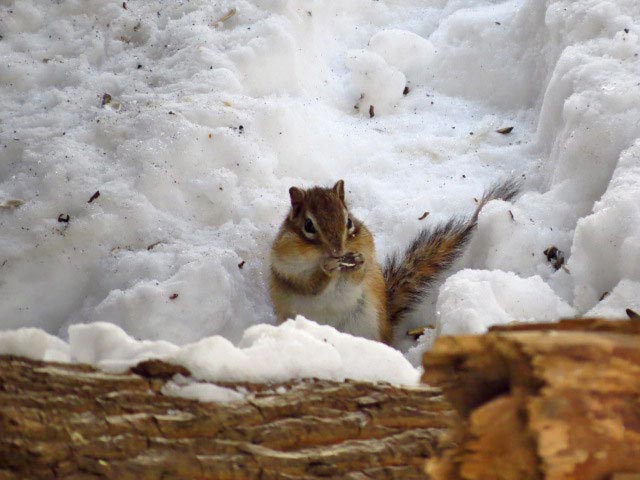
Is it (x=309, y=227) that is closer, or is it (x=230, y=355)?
(x=230, y=355)

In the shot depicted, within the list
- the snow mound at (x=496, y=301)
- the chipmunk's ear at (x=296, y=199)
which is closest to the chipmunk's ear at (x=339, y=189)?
the chipmunk's ear at (x=296, y=199)

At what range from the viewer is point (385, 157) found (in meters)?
3.53

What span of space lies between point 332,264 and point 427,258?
1.44 feet

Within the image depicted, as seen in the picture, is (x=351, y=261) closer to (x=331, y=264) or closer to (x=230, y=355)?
(x=331, y=264)

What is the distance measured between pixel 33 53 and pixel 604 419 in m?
3.35

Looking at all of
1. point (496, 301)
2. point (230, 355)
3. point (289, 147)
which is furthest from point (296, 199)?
point (230, 355)

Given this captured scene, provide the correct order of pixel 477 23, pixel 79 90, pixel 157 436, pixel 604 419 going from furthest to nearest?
1. pixel 477 23
2. pixel 79 90
3. pixel 157 436
4. pixel 604 419

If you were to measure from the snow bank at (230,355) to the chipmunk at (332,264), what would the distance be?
1119 mm

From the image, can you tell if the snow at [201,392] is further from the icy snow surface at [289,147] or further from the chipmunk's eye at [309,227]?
the chipmunk's eye at [309,227]

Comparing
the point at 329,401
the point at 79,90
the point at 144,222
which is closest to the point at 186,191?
the point at 144,222

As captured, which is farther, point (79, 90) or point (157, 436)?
point (79, 90)

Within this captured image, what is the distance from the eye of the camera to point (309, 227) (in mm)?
2918

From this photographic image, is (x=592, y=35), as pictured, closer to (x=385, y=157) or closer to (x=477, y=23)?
(x=477, y=23)

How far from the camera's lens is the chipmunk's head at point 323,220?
2.89 metres
